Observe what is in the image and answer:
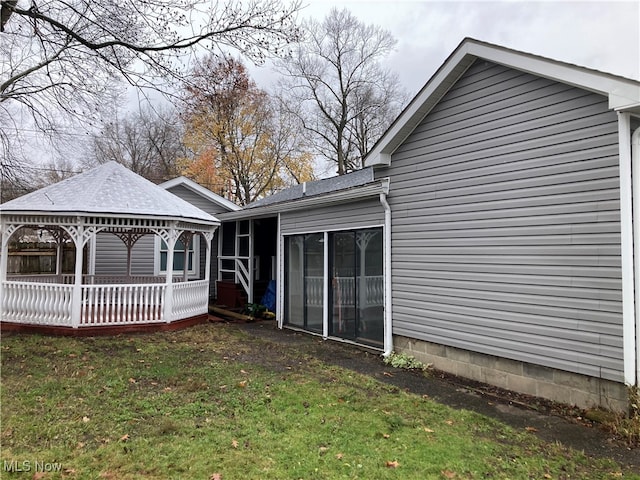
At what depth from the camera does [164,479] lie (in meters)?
3.18

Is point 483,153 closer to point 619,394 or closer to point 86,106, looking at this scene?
point 619,394

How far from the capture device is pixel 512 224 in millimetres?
5590

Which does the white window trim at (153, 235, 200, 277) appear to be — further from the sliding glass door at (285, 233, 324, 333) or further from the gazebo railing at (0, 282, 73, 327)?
the sliding glass door at (285, 233, 324, 333)

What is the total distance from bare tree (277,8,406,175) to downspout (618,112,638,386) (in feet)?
72.8

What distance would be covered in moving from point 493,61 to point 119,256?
12760 millimetres

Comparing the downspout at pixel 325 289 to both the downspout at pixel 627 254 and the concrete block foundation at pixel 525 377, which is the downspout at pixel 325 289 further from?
the downspout at pixel 627 254

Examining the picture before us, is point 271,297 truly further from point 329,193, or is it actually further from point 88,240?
point 88,240

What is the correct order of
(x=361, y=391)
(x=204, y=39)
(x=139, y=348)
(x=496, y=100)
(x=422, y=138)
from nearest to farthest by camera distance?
(x=361, y=391) → (x=496, y=100) → (x=204, y=39) → (x=422, y=138) → (x=139, y=348)

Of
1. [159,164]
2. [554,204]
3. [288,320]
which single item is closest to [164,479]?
[554,204]

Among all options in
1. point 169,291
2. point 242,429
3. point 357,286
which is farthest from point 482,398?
point 169,291

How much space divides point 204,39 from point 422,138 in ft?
12.6

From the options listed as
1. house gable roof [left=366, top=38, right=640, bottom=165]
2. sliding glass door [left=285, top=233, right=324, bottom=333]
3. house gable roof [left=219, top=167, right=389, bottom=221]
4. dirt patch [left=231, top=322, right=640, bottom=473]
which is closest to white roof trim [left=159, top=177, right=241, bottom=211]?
house gable roof [left=219, top=167, right=389, bottom=221]

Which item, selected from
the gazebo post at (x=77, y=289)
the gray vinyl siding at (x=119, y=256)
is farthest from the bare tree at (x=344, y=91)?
the gazebo post at (x=77, y=289)

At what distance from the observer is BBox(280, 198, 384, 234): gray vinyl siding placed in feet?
25.9
